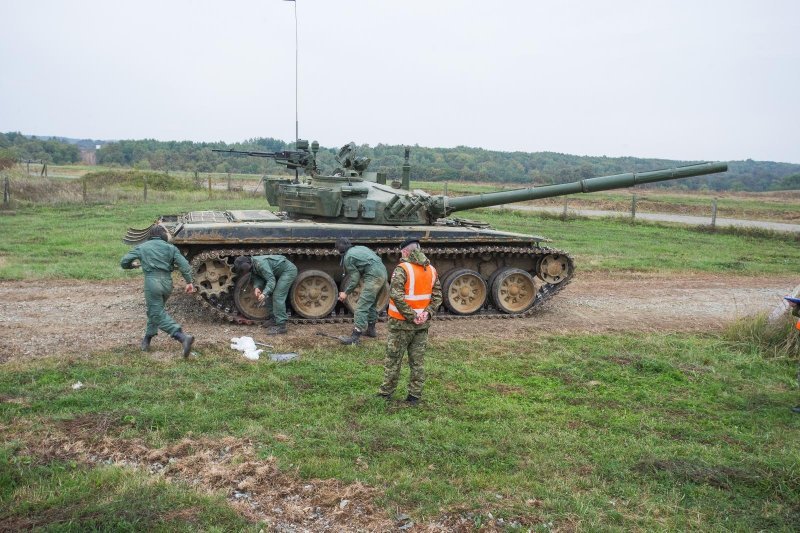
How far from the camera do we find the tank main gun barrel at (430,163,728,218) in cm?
1273

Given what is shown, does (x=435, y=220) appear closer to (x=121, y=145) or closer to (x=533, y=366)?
(x=533, y=366)

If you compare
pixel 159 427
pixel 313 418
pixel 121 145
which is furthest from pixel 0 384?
pixel 121 145

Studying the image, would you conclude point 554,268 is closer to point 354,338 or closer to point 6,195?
point 354,338

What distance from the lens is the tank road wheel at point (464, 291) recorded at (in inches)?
480

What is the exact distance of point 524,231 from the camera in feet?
78.5

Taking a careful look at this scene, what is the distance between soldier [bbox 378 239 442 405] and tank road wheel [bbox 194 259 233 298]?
4144mm

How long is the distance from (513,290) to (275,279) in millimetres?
4115

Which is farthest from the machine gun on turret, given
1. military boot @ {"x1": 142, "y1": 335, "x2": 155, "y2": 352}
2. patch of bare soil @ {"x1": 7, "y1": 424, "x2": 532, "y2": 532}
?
patch of bare soil @ {"x1": 7, "y1": 424, "x2": 532, "y2": 532}

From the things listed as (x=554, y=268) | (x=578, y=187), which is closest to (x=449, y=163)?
(x=578, y=187)

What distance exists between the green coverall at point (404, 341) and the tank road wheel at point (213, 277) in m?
4.15

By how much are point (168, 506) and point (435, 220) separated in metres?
8.62

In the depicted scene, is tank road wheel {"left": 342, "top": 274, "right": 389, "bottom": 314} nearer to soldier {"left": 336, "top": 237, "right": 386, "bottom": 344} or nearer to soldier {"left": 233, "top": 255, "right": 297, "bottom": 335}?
soldier {"left": 233, "top": 255, "right": 297, "bottom": 335}

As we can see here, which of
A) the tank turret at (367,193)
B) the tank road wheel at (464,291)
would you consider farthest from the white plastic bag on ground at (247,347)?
the tank road wheel at (464,291)

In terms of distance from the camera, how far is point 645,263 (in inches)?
Result: 736
